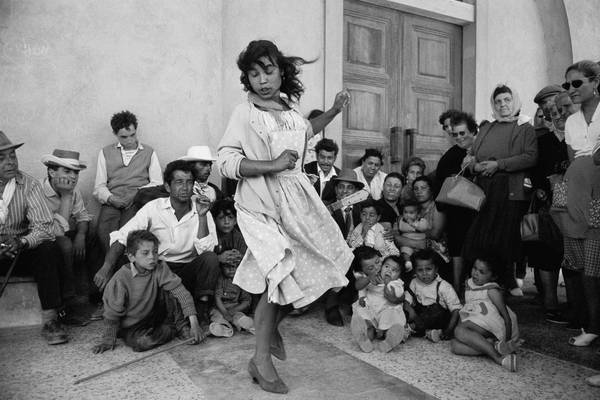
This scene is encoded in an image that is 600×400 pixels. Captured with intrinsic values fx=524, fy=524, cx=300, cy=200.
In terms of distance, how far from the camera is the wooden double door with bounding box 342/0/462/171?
630 cm

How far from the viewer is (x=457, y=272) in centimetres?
424

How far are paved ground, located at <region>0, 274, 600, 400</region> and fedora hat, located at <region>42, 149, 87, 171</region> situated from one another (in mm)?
1330

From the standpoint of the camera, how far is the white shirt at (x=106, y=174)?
15.0ft

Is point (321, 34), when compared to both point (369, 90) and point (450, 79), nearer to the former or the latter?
point (369, 90)

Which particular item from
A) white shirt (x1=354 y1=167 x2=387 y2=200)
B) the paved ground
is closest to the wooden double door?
white shirt (x1=354 y1=167 x2=387 y2=200)

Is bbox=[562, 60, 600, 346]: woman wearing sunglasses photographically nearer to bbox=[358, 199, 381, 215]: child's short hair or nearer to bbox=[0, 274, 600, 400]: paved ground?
bbox=[0, 274, 600, 400]: paved ground

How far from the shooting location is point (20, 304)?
3893 mm

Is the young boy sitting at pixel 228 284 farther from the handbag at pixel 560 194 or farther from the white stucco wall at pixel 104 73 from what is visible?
the handbag at pixel 560 194

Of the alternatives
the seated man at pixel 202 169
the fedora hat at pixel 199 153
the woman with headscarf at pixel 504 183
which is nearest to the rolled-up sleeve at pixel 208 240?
the seated man at pixel 202 169

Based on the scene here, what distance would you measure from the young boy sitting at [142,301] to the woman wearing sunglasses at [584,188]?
7.88 ft

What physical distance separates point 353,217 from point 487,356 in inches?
71.3

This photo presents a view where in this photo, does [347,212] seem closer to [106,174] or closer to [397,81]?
[106,174]

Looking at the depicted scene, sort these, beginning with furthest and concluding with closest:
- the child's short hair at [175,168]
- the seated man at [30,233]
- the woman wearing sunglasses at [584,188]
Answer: the child's short hair at [175,168] → the seated man at [30,233] → the woman wearing sunglasses at [584,188]

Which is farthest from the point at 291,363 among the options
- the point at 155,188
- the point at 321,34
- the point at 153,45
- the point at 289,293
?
the point at 321,34
